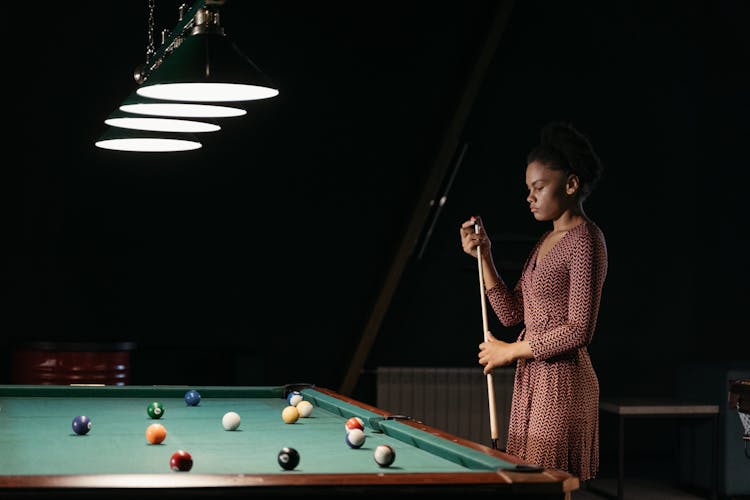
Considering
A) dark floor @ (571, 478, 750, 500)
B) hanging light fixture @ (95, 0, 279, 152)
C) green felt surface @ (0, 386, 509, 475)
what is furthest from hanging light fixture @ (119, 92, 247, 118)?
dark floor @ (571, 478, 750, 500)

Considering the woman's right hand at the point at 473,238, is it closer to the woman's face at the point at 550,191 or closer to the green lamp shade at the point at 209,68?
the woman's face at the point at 550,191

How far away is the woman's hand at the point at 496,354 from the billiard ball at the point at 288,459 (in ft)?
3.14

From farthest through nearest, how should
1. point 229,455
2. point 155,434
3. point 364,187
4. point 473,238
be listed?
point 364,187 < point 473,238 < point 155,434 < point 229,455

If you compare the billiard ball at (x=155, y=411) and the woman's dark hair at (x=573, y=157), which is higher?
the woman's dark hair at (x=573, y=157)

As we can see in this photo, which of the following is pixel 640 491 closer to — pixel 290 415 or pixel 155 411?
pixel 290 415

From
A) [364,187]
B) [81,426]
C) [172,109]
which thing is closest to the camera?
[81,426]

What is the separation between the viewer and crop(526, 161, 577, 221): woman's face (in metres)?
3.31

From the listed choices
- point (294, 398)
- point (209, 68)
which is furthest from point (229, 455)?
point (294, 398)

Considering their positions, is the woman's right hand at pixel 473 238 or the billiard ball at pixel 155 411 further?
the woman's right hand at pixel 473 238

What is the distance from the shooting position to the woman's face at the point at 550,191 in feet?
10.9

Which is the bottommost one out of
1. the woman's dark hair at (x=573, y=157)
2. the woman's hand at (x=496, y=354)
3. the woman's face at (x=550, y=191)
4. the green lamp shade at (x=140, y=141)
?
the woman's hand at (x=496, y=354)

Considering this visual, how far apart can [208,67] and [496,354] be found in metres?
1.15

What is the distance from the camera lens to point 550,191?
10.9ft

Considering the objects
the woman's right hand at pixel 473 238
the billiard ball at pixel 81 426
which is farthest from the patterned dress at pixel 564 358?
the billiard ball at pixel 81 426
